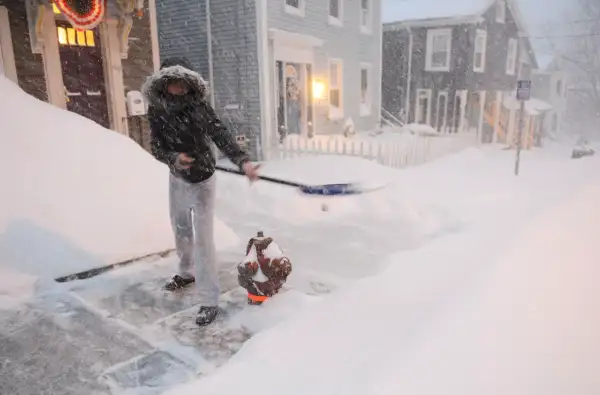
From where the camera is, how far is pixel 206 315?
11.3ft

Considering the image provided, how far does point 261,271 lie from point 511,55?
25.5 metres

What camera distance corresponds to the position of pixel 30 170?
4.70 meters

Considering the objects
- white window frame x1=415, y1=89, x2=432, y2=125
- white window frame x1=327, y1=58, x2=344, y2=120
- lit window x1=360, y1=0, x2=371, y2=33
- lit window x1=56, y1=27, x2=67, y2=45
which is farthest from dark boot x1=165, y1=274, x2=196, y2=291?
white window frame x1=415, y1=89, x2=432, y2=125

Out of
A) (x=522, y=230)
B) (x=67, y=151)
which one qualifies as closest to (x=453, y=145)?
(x=522, y=230)

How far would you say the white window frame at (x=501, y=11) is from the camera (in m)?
21.9

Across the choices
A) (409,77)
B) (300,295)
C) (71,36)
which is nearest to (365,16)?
(409,77)

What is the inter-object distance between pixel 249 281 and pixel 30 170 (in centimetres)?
282

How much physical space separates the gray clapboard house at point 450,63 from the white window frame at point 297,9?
30.8 feet

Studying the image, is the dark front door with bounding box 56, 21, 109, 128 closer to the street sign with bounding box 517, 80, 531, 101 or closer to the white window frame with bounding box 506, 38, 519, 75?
the street sign with bounding box 517, 80, 531, 101

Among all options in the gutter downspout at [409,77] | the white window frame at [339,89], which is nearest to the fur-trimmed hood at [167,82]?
the white window frame at [339,89]

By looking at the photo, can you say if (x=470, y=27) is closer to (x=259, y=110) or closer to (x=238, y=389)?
(x=259, y=110)

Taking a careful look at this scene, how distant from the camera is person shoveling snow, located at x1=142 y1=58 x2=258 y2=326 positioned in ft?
11.2

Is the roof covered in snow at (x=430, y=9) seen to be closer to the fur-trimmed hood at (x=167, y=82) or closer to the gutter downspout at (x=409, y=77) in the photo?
the gutter downspout at (x=409, y=77)

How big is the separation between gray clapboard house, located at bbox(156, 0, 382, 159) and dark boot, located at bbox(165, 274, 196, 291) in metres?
8.17
